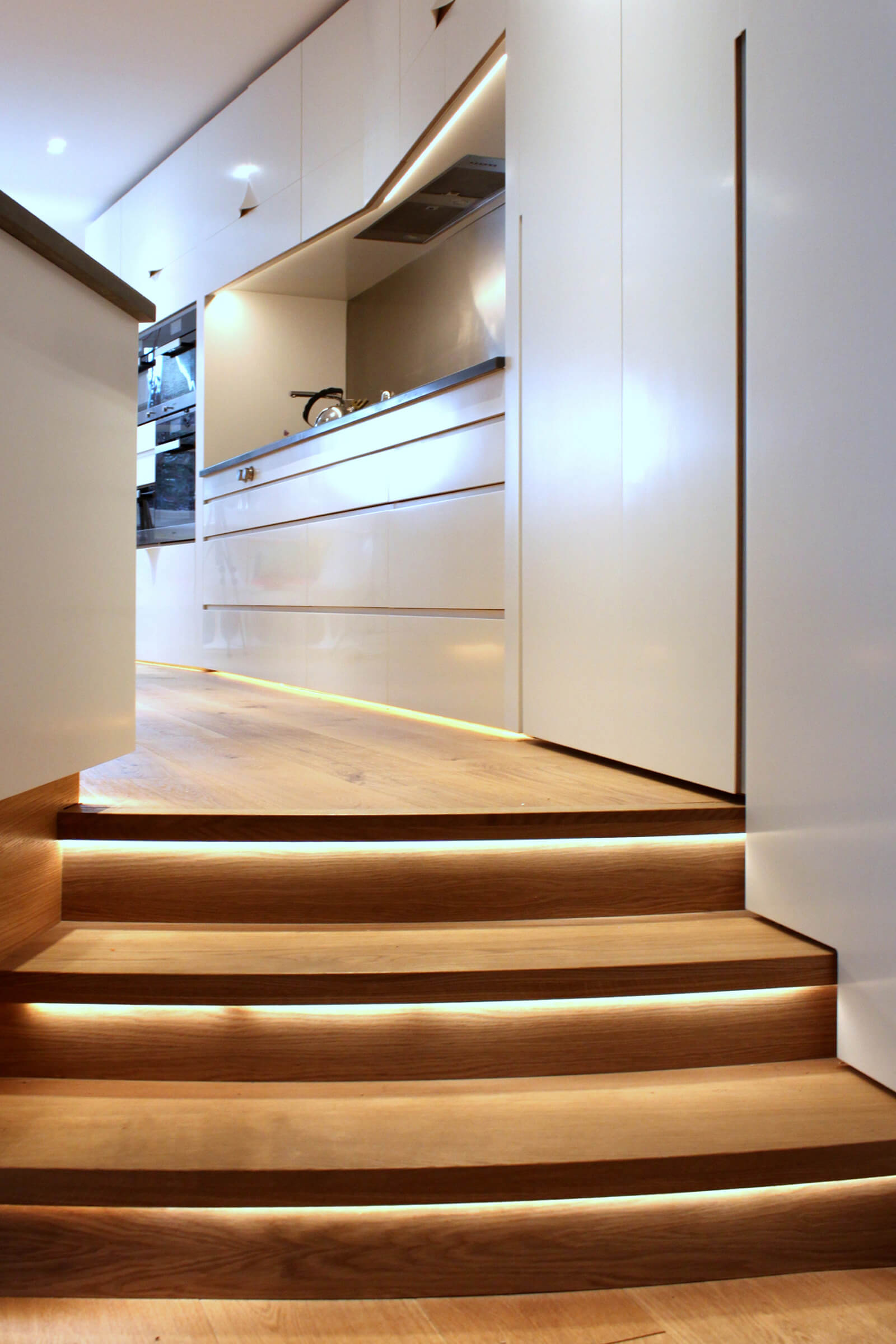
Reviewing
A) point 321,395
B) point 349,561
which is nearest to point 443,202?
point 321,395

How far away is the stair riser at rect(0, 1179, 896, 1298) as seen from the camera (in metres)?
1.12

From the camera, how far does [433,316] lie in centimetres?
429

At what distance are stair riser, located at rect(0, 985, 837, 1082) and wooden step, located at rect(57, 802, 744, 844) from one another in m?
0.31

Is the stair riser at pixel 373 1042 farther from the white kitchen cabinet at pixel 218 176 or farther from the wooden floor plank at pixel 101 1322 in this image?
the white kitchen cabinet at pixel 218 176

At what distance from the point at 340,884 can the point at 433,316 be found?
3.24 meters

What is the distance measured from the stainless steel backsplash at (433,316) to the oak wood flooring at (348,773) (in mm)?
1665

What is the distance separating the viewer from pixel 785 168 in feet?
5.13

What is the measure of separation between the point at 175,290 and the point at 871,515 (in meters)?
4.79

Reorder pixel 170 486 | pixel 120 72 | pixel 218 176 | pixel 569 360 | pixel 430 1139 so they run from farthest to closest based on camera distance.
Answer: pixel 170 486
pixel 218 176
pixel 120 72
pixel 569 360
pixel 430 1139

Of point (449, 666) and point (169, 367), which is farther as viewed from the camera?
point (169, 367)

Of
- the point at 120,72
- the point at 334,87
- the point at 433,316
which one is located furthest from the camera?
the point at 120,72

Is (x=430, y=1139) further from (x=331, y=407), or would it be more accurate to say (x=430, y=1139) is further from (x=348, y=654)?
(x=331, y=407)

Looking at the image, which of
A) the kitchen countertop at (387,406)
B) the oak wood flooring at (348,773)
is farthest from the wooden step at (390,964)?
the kitchen countertop at (387,406)

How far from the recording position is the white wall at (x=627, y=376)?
1.82 meters
